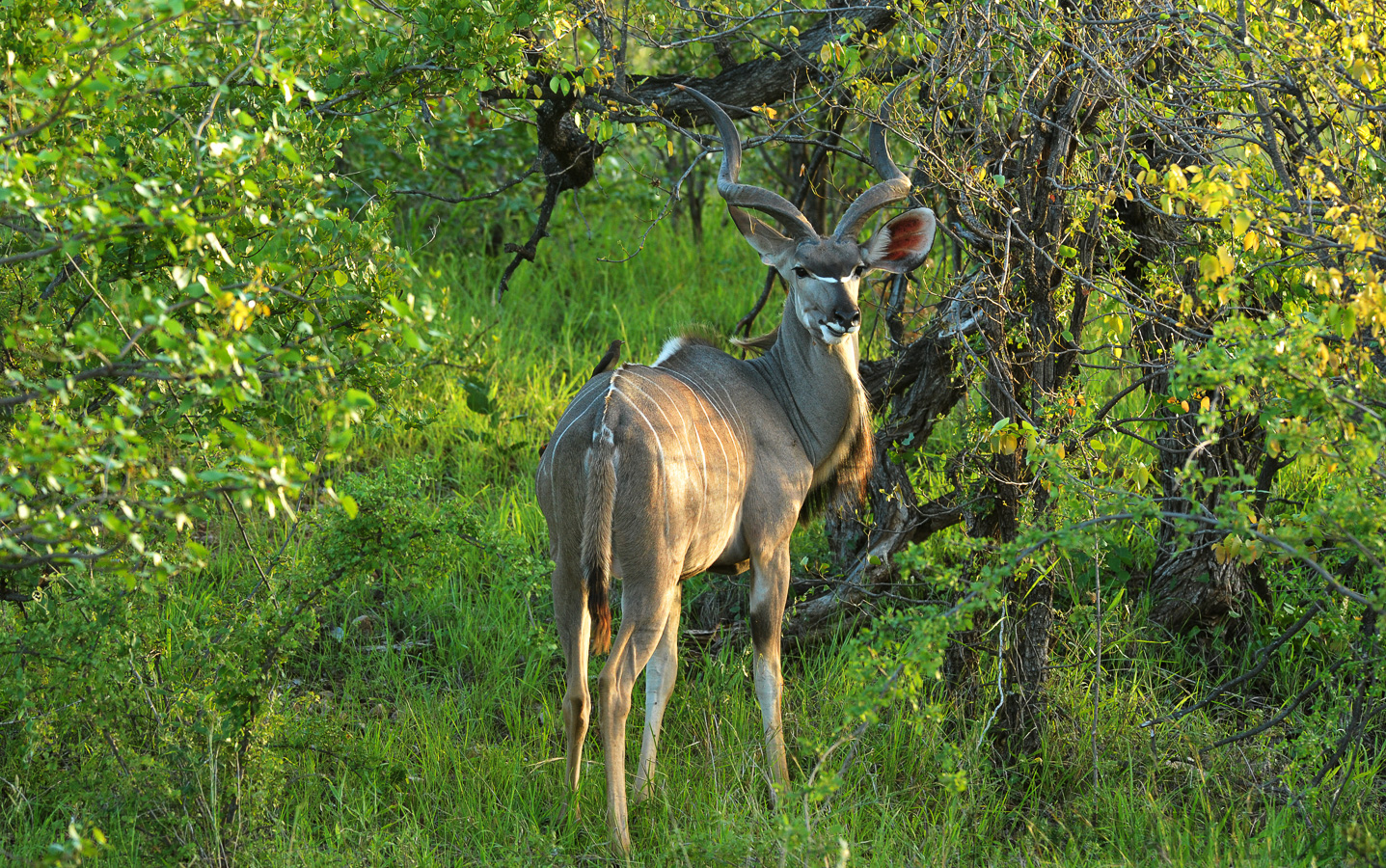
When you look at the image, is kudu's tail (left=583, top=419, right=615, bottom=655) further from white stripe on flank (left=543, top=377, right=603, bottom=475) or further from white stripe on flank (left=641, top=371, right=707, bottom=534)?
white stripe on flank (left=641, top=371, right=707, bottom=534)

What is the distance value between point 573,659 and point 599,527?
524 mm

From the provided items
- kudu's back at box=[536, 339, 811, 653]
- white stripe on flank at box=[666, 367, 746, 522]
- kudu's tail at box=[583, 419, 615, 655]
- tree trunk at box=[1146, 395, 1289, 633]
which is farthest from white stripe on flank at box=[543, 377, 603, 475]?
tree trunk at box=[1146, 395, 1289, 633]

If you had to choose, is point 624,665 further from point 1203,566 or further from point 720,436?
point 1203,566

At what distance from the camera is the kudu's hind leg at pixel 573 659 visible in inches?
140

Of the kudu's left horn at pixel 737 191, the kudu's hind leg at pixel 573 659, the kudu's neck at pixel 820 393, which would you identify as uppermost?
the kudu's left horn at pixel 737 191

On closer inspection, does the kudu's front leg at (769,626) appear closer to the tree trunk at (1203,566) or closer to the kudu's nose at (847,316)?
the kudu's nose at (847,316)

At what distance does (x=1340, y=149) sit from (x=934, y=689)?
2062 millimetres

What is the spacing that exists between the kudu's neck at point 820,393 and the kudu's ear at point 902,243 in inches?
11.1

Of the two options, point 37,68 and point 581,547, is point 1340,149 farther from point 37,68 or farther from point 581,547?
point 37,68

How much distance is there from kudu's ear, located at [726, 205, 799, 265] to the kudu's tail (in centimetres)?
110

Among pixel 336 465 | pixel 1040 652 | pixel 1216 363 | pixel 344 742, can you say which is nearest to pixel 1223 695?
pixel 1040 652

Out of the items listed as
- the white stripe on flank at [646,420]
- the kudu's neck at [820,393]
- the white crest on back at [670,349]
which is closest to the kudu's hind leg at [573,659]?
the white stripe on flank at [646,420]

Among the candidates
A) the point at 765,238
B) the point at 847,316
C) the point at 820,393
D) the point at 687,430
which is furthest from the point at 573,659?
the point at 765,238

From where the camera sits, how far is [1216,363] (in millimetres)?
2604
